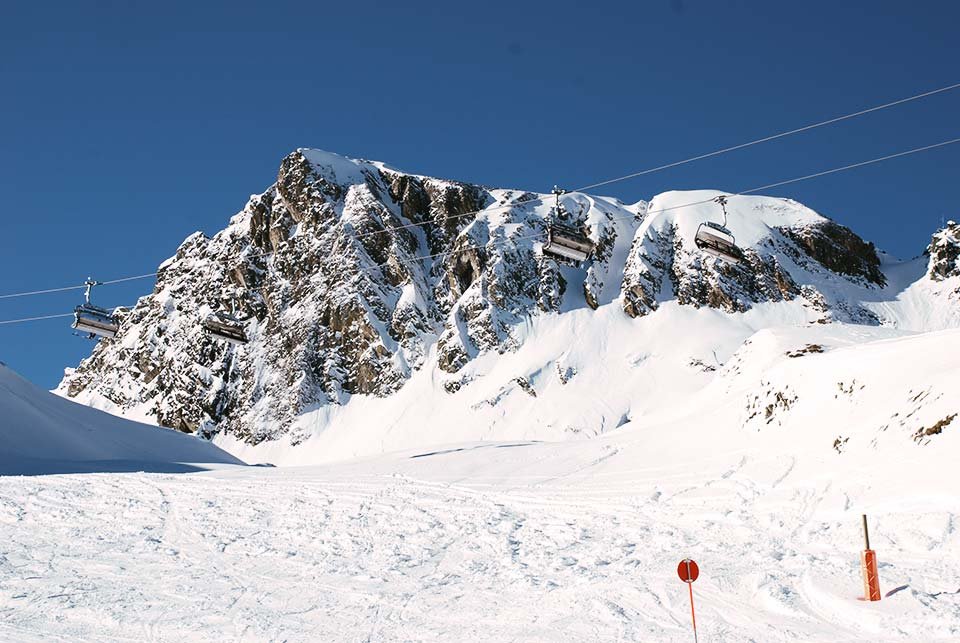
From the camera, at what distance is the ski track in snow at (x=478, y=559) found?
11.2 metres

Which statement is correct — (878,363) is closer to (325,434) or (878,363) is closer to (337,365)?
(325,434)

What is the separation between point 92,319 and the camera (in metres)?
35.3

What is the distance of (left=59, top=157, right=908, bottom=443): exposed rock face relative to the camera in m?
92.9

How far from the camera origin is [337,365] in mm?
97812

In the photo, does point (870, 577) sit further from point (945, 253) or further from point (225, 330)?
point (945, 253)

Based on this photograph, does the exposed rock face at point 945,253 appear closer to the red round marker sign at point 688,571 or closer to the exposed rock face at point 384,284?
the exposed rock face at point 384,284

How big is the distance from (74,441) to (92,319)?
15.4ft

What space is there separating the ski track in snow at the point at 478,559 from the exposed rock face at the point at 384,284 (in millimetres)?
66504

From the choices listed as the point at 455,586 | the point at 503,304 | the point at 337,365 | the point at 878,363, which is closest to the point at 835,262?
the point at 503,304

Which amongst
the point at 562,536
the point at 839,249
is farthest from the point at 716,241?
the point at 839,249

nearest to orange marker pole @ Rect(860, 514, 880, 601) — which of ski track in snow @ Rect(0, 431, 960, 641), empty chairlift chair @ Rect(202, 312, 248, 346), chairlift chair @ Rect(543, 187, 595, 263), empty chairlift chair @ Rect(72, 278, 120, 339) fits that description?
ski track in snow @ Rect(0, 431, 960, 641)

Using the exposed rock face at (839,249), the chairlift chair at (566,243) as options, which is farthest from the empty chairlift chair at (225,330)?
the exposed rock face at (839,249)

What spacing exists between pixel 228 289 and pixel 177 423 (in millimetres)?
17968

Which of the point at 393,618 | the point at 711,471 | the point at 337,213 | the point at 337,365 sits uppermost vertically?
the point at 337,213
